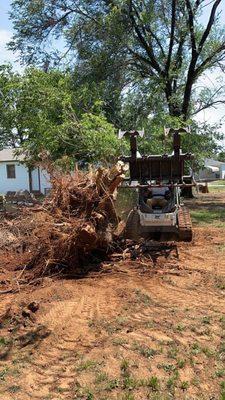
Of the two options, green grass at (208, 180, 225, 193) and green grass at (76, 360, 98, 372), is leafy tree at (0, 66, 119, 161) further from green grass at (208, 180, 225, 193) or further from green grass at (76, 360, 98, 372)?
green grass at (208, 180, 225, 193)

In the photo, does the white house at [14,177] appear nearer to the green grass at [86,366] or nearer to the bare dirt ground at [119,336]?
the bare dirt ground at [119,336]

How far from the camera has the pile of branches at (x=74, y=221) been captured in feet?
27.0

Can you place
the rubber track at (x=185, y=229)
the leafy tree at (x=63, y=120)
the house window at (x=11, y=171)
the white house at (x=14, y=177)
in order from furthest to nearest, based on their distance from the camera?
the house window at (x=11, y=171) < the white house at (x=14, y=177) < the leafy tree at (x=63, y=120) < the rubber track at (x=185, y=229)

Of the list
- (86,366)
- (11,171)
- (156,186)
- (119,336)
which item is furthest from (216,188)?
(86,366)

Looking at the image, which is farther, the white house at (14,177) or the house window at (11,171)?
the house window at (11,171)

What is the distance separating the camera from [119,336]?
536cm

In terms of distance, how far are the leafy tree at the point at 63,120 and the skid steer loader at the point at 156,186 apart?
2588 mm

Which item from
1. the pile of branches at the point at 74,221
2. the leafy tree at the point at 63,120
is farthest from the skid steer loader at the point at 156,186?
the leafy tree at the point at 63,120

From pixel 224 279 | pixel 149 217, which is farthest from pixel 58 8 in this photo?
pixel 224 279

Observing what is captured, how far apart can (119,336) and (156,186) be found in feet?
16.5

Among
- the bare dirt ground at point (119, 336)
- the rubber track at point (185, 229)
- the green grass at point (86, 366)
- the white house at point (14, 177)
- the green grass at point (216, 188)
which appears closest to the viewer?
the bare dirt ground at point (119, 336)

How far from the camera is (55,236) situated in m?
8.31

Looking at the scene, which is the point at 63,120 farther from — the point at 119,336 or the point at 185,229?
the point at 119,336

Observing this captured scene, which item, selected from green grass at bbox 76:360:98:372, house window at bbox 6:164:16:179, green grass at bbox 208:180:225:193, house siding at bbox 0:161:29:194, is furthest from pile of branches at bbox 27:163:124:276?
house window at bbox 6:164:16:179
